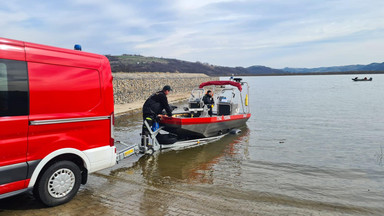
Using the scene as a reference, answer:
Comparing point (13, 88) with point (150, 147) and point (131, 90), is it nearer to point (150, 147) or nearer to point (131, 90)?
point (150, 147)

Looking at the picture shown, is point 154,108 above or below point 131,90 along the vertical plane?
below

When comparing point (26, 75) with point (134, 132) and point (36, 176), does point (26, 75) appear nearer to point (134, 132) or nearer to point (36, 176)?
point (36, 176)

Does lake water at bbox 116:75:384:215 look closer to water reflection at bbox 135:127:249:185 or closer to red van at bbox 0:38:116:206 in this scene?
water reflection at bbox 135:127:249:185

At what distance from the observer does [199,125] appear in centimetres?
1033

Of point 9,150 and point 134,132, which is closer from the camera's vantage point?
point 9,150

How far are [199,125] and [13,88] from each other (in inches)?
278

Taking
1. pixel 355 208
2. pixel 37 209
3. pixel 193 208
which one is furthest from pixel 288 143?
pixel 37 209

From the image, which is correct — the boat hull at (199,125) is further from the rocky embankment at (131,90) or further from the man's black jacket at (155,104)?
the rocky embankment at (131,90)

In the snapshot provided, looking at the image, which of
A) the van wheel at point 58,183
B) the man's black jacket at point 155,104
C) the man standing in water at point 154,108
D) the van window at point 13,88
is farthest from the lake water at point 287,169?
the van window at point 13,88

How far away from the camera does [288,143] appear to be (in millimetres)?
11617

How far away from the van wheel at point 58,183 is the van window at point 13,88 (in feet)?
3.61

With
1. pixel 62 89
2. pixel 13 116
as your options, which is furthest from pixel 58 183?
pixel 62 89

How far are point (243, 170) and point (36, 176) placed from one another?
541cm

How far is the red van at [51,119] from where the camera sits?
3.96 metres
